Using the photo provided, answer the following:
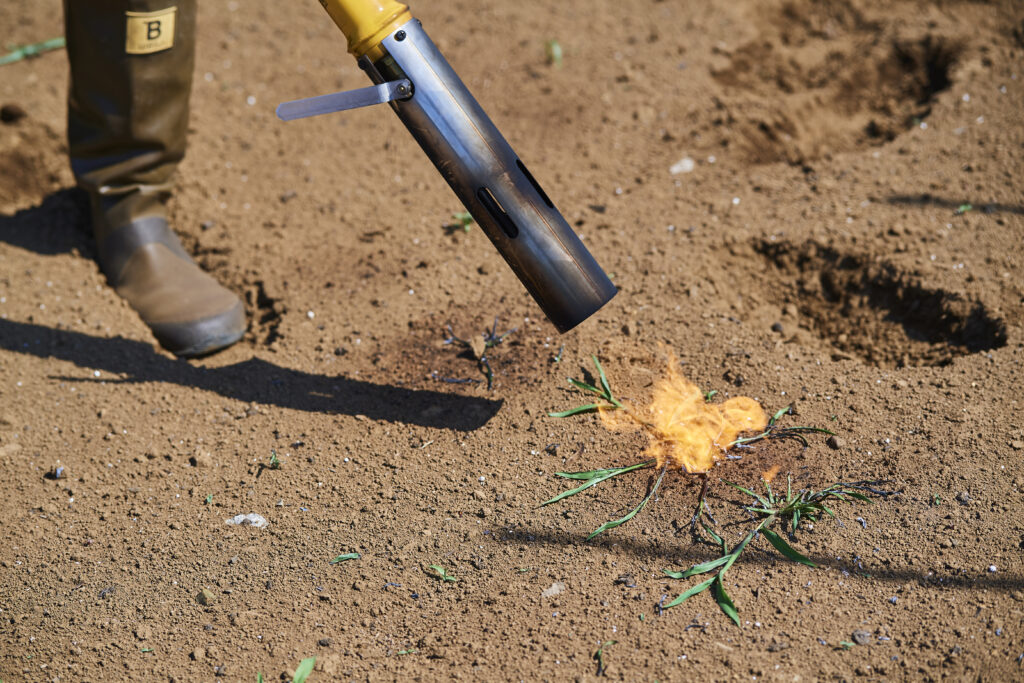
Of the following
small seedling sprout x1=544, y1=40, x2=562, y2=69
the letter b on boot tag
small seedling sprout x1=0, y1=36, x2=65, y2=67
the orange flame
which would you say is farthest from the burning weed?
small seedling sprout x1=0, y1=36, x2=65, y2=67

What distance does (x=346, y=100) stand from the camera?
6.86 feet

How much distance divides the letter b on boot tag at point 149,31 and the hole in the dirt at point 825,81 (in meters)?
2.25

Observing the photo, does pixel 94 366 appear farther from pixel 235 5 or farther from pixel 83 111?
pixel 235 5

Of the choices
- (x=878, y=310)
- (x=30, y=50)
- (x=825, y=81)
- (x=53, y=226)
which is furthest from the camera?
(x=30, y=50)

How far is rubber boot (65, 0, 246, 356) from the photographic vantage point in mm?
2771

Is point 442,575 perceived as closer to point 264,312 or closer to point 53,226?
point 264,312

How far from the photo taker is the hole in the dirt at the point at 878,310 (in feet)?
8.92

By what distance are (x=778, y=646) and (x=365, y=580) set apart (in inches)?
41.1

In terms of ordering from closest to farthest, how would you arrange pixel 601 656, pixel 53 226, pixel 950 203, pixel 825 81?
pixel 601 656, pixel 950 203, pixel 53 226, pixel 825 81

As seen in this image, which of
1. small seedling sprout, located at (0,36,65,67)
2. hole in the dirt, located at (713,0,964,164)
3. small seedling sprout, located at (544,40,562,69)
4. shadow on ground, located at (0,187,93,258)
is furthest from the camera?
small seedling sprout, located at (0,36,65,67)

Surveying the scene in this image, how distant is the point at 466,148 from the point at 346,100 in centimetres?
33

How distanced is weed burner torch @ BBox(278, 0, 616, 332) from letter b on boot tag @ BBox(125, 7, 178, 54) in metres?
0.94

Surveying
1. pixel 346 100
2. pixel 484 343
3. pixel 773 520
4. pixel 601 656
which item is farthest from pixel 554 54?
pixel 601 656

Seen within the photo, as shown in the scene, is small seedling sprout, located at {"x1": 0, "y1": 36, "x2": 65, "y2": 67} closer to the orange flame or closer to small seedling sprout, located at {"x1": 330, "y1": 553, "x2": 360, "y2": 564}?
small seedling sprout, located at {"x1": 330, "y1": 553, "x2": 360, "y2": 564}
